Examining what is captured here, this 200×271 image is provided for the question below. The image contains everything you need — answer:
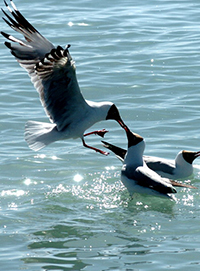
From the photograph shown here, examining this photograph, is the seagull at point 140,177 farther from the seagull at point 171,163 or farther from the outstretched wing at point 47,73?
the outstretched wing at point 47,73

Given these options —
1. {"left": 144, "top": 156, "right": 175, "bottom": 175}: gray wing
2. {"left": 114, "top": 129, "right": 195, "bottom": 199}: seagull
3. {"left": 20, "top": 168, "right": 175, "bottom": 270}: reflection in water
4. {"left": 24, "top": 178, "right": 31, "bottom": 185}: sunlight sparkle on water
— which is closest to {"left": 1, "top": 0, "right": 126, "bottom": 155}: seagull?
{"left": 114, "top": 129, "right": 195, "bottom": 199}: seagull

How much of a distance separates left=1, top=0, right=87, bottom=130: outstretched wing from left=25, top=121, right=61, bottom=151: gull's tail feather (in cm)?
14

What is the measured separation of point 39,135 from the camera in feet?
31.7

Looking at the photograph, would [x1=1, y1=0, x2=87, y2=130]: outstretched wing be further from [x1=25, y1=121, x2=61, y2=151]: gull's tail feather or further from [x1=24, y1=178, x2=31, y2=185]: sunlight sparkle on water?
[x1=24, y1=178, x2=31, y2=185]: sunlight sparkle on water

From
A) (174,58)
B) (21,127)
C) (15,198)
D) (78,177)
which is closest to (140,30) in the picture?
(174,58)

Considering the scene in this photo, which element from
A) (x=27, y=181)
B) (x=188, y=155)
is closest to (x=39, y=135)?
(x=27, y=181)

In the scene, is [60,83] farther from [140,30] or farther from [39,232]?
[140,30]

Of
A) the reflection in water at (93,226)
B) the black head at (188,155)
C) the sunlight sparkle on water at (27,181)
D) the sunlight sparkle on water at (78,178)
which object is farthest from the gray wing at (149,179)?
the sunlight sparkle on water at (27,181)

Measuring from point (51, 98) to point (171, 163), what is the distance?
223cm

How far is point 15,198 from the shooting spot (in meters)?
9.30

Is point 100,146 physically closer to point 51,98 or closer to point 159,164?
point 159,164

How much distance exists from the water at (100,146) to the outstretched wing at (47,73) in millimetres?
1142

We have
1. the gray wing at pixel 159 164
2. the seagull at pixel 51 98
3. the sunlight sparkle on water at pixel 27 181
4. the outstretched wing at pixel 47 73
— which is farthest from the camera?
the gray wing at pixel 159 164

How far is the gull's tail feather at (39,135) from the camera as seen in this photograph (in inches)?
375
